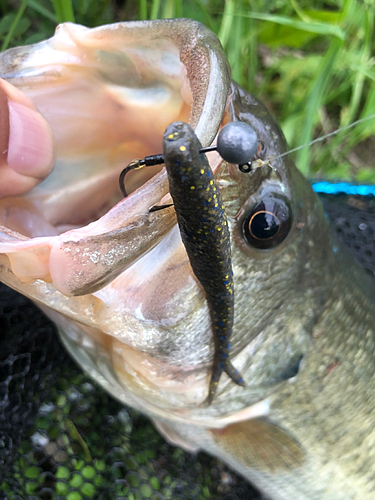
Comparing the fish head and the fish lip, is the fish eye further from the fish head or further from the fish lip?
the fish lip

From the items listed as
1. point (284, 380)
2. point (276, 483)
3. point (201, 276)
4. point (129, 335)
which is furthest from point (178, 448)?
point (201, 276)

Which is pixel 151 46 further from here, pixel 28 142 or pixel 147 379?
pixel 147 379

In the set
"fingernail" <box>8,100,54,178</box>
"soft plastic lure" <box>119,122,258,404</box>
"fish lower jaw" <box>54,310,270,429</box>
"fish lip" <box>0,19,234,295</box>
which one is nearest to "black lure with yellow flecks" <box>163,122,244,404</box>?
"soft plastic lure" <box>119,122,258,404</box>

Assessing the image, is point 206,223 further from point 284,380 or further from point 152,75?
point 284,380

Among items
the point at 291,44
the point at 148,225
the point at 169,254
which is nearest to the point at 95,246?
the point at 148,225

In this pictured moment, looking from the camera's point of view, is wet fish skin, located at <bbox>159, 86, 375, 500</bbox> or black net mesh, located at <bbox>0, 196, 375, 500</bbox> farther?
black net mesh, located at <bbox>0, 196, 375, 500</bbox>

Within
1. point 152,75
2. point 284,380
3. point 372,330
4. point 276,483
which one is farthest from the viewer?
point 276,483

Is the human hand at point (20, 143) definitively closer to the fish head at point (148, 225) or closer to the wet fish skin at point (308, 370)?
the fish head at point (148, 225)
